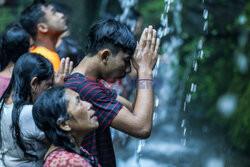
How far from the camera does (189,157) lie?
4957 mm

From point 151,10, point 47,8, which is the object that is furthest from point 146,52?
point 151,10

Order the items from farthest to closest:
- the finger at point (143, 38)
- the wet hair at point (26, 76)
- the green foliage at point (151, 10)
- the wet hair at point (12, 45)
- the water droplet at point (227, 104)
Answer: the green foliage at point (151, 10)
the water droplet at point (227, 104)
the wet hair at point (12, 45)
the wet hair at point (26, 76)
the finger at point (143, 38)

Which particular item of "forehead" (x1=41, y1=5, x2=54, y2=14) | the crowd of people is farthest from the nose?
"forehead" (x1=41, y1=5, x2=54, y2=14)

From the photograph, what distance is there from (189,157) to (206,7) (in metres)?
3.46

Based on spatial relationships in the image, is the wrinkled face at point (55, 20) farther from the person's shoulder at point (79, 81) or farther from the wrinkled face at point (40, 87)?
the person's shoulder at point (79, 81)

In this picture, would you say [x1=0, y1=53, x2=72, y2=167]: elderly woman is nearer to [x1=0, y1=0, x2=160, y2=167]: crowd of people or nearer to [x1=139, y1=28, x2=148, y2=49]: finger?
[x1=0, y1=0, x2=160, y2=167]: crowd of people

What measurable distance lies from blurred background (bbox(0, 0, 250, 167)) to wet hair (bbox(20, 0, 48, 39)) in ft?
4.73

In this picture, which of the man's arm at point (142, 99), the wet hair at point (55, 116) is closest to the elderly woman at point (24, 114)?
the wet hair at point (55, 116)

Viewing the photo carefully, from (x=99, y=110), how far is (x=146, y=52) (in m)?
0.46

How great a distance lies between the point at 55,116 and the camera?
1797mm

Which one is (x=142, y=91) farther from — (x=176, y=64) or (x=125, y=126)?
(x=176, y=64)

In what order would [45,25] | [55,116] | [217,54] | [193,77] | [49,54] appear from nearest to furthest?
1. [55,116]
2. [49,54]
3. [45,25]
4. [217,54]
5. [193,77]

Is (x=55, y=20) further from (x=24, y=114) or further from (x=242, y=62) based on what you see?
(x=242, y=62)

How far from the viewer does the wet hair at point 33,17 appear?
3262 mm
